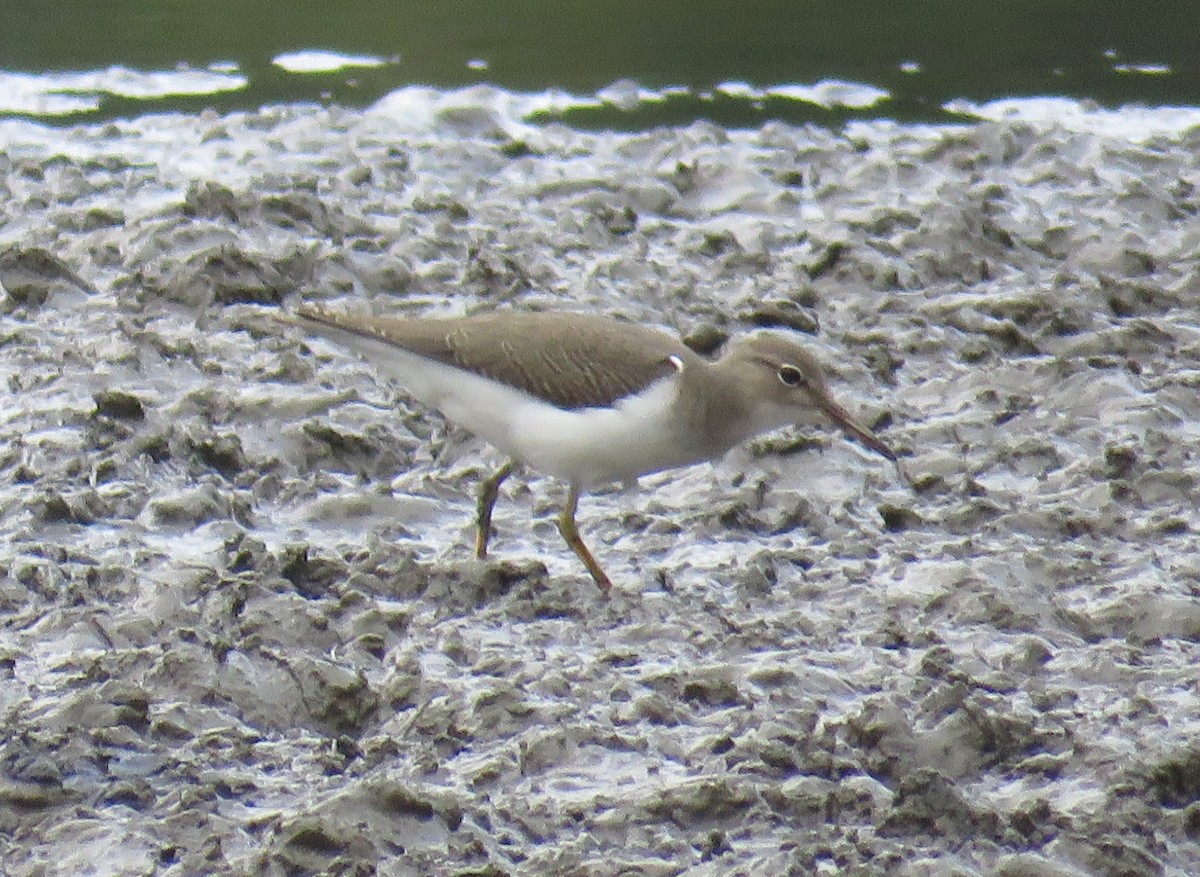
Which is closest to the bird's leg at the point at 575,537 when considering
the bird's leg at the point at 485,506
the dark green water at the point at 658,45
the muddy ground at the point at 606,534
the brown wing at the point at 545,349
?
the muddy ground at the point at 606,534

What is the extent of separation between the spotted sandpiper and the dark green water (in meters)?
6.07

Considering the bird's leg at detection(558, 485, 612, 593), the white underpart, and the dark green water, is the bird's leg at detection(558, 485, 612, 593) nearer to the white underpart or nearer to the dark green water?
the white underpart

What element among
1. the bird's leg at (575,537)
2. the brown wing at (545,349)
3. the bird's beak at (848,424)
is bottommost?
the bird's leg at (575,537)

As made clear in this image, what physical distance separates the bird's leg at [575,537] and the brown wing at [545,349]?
415 millimetres

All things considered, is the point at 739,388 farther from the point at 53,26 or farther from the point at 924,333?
the point at 53,26

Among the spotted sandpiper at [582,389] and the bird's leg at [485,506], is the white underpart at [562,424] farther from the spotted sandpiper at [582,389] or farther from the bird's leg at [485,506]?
the bird's leg at [485,506]

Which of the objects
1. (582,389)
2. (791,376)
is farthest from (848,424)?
(582,389)

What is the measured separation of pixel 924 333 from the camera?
988cm

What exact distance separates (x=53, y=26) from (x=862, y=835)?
11.4m

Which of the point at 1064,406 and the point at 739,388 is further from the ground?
the point at 739,388

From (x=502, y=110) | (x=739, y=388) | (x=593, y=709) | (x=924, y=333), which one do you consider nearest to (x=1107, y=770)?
(x=593, y=709)

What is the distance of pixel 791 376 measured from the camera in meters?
7.95

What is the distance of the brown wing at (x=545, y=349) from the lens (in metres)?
7.57

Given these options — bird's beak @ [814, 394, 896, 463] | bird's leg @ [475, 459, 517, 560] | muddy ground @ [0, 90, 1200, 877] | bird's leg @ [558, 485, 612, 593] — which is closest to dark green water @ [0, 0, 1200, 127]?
muddy ground @ [0, 90, 1200, 877]
